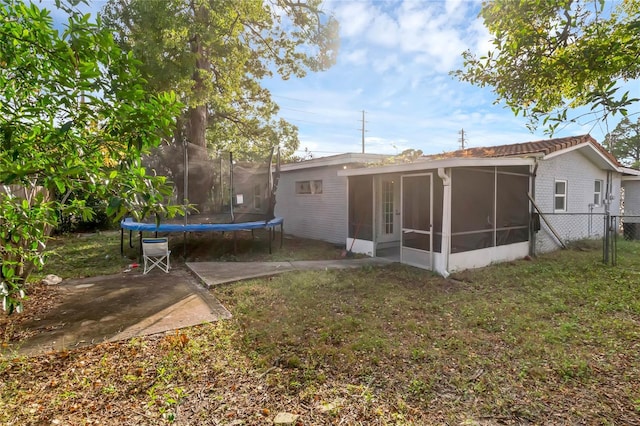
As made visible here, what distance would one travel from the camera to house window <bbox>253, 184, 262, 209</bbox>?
9.68 m

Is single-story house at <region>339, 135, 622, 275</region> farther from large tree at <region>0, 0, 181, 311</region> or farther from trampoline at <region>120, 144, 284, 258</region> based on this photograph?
large tree at <region>0, 0, 181, 311</region>

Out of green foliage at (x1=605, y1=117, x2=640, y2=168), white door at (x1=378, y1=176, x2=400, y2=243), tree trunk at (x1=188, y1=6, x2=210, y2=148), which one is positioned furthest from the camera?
green foliage at (x1=605, y1=117, x2=640, y2=168)

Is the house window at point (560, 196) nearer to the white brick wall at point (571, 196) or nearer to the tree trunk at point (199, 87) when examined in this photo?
the white brick wall at point (571, 196)

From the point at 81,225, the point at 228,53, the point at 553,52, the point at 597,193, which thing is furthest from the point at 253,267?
the point at 597,193

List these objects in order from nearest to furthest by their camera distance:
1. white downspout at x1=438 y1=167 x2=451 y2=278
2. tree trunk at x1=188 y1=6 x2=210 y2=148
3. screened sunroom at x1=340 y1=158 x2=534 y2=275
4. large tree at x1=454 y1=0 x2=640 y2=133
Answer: large tree at x1=454 y1=0 x2=640 y2=133
white downspout at x1=438 y1=167 x2=451 y2=278
screened sunroom at x1=340 y1=158 x2=534 y2=275
tree trunk at x1=188 y1=6 x2=210 y2=148

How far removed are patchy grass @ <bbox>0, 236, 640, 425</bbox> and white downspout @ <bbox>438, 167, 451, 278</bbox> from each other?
141 cm

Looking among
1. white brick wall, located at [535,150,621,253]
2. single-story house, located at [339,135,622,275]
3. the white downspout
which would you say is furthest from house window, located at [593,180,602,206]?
the white downspout

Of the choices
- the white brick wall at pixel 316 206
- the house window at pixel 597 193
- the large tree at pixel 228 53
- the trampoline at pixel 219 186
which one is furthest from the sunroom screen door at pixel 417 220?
the house window at pixel 597 193

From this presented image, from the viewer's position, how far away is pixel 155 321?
13.3 feet

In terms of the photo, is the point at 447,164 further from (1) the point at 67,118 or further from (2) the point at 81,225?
(2) the point at 81,225

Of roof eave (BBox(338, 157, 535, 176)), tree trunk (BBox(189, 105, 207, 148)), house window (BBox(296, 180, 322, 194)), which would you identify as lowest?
house window (BBox(296, 180, 322, 194))

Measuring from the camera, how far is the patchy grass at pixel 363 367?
95.4 inches

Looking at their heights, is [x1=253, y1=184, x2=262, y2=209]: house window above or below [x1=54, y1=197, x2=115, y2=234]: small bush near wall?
above

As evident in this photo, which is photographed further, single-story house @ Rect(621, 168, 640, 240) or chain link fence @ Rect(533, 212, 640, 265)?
single-story house @ Rect(621, 168, 640, 240)
